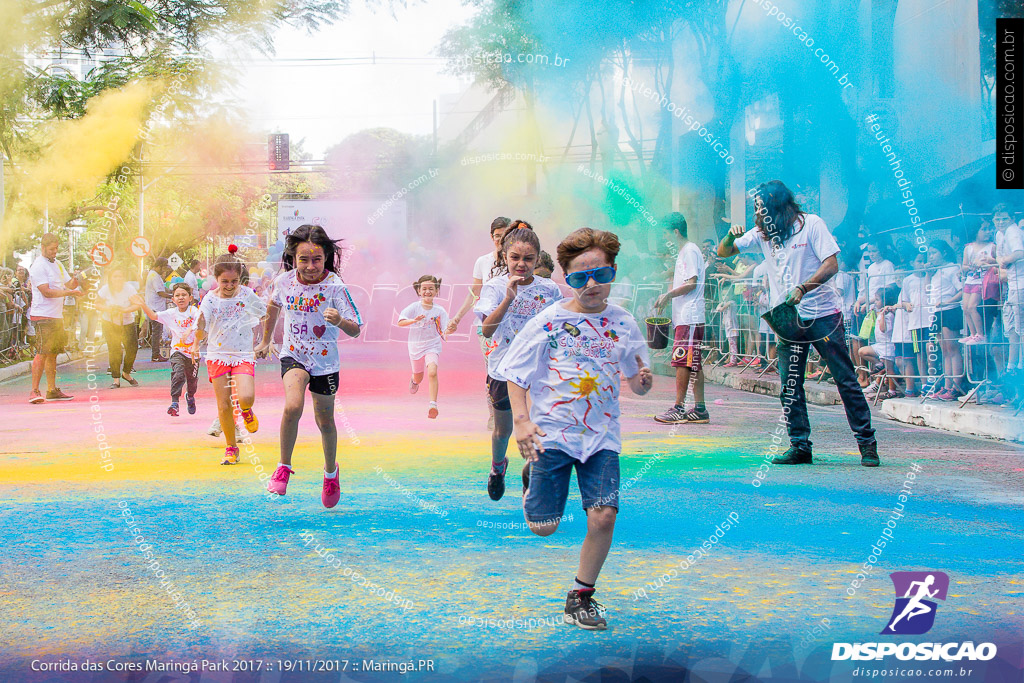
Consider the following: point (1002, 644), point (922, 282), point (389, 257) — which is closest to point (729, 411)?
point (922, 282)

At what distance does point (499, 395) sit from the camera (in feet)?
19.6

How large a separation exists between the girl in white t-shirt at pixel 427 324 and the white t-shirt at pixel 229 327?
7.97 feet

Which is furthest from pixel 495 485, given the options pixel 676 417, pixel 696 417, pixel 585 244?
pixel 696 417

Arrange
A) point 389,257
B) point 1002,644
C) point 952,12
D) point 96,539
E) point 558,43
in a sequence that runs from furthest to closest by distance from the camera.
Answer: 1. point 389,257
2. point 558,43
3. point 952,12
4. point 96,539
5. point 1002,644

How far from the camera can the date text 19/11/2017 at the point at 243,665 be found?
3.16m

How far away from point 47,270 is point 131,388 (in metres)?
2.09

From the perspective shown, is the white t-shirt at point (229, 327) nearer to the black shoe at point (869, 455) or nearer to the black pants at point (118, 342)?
the black shoe at point (869, 455)

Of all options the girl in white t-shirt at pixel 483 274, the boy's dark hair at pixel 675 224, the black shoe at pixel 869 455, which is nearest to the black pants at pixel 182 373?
the girl in white t-shirt at pixel 483 274

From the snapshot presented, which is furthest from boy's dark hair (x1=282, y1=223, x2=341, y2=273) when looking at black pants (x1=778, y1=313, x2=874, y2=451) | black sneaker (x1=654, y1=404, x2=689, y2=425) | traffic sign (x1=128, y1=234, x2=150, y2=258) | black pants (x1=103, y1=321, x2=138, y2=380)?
traffic sign (x1=128, y1=234, x2=150, y2=258)

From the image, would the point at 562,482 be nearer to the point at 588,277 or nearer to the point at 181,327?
the point at 588,277

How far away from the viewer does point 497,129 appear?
16.9m

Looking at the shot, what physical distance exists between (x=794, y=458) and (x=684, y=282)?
2.58m

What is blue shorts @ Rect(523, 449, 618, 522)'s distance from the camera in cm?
366

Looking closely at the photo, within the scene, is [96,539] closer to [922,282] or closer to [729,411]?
[729,411]
